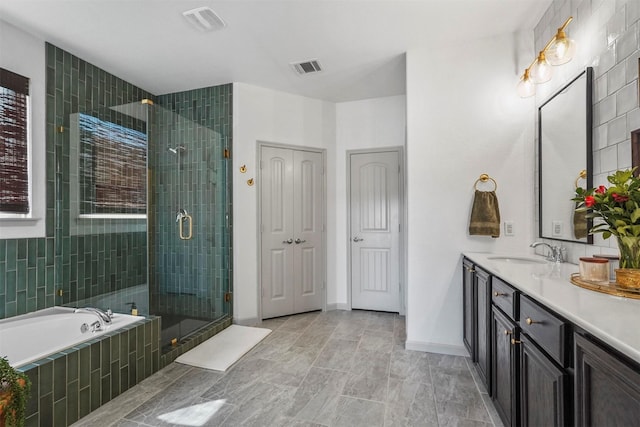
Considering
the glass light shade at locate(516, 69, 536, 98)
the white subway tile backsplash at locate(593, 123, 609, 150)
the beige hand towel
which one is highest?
the glass light shade at locate(516, 69, 536, 98)

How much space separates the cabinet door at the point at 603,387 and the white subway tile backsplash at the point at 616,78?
1.35 m

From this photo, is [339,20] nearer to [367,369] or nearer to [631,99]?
[631,99]

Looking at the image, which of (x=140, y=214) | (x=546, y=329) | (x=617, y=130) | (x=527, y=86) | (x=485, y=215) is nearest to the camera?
(x=546, y=329)

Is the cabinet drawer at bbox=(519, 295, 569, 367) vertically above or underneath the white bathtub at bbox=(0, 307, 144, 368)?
above

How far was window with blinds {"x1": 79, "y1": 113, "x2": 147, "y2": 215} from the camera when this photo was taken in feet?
8.93

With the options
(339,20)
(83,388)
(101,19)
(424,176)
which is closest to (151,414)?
(83,388)

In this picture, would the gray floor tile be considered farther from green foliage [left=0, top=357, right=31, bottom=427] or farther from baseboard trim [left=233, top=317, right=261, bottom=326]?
baseboard trim [left=233, top=317, right=261, bottom=326]

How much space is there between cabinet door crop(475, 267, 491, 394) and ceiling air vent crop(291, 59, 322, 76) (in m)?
2.34

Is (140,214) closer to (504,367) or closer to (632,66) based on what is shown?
(504,367)

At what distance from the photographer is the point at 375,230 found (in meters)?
3.84

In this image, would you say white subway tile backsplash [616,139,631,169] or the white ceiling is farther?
the white ceiling

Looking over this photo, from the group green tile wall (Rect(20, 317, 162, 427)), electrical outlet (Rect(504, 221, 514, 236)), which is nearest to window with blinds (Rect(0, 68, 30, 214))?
green tile wall (Rect(20, 317, 162, 427))

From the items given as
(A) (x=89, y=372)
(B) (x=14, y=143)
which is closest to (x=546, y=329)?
(A) (x=89, y=372)

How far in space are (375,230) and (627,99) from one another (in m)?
2.63
